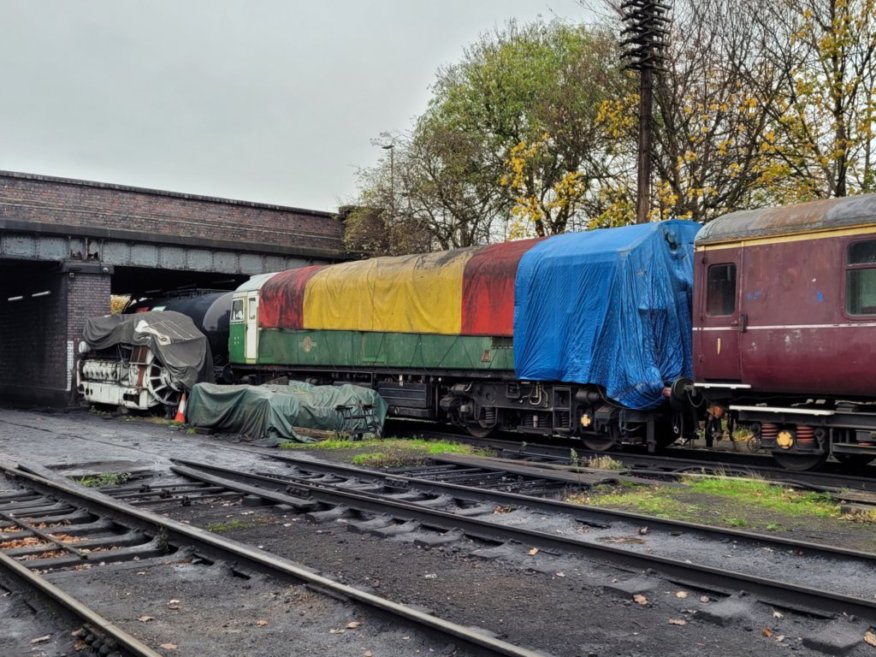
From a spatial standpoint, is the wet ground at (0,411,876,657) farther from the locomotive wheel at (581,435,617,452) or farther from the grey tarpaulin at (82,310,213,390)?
the grey tarpaulin at (82,310,213,390)

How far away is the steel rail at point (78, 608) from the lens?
4.73m

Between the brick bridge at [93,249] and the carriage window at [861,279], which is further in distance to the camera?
the brick bridge at [93,249]

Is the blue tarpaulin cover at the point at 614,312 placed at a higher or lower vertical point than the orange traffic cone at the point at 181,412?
higher

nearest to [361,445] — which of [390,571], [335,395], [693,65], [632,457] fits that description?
[335,395]

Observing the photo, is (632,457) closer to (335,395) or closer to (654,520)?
(654,520)

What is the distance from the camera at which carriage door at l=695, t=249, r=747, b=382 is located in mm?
11992

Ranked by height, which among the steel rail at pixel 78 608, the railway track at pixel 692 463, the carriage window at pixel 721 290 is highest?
the carriage window at pixel 721 290

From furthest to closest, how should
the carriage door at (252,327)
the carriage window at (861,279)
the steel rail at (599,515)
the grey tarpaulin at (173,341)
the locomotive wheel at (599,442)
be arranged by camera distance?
the carriage door at (252,327) → the grey tarpaulin at (173,341) → the locomotive wheel at (599,442) → the carriage window at (861,279) → the steel rail at (599,515)

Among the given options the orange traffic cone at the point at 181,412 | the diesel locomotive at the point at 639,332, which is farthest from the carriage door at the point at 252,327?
the diesel locomotive at the point at 639,332

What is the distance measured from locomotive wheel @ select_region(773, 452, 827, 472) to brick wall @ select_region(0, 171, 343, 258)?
21076 millimetres

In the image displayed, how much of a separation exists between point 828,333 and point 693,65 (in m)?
12.5

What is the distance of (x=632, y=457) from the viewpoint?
13328 millimetres

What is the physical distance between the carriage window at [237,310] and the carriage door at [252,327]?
39 cm

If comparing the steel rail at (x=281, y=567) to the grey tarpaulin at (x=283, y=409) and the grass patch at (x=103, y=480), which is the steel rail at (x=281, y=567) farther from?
the grey tarpaulin at (x=283, y=409)
